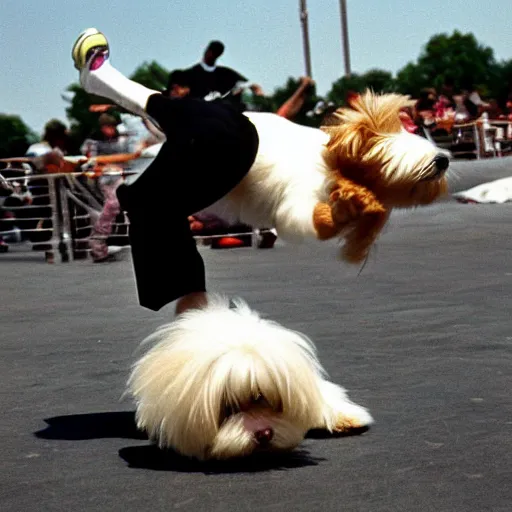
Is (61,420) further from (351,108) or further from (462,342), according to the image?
(462,342)

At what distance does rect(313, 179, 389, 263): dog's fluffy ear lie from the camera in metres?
4.20

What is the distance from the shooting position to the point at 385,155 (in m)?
4.14

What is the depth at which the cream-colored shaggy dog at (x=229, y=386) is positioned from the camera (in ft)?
13.7

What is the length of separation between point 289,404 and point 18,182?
41.3 ft

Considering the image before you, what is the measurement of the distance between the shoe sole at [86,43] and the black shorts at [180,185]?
31 cm

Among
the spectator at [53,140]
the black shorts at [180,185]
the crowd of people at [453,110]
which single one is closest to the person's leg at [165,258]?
the black shorts at [180,185]

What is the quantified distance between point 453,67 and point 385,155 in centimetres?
5990

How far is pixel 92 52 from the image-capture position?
15.9ft

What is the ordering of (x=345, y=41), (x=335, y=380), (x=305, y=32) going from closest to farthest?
(x=335, y=380), (x=305, y=32), (x=345, y=41)

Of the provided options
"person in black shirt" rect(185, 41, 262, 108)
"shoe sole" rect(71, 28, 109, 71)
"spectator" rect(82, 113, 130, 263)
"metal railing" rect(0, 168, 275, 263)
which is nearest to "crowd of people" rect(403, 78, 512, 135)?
"person in black shirt" rect(185, 41, 262, 108)

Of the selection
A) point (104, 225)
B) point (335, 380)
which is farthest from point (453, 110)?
point (335, 380)

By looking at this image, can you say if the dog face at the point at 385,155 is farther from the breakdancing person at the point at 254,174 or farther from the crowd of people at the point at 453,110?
the crowd of people at the point at 453,110

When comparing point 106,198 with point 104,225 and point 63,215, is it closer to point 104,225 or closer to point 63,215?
point 63,215

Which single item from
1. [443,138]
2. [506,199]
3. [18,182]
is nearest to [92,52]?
[18,182]
